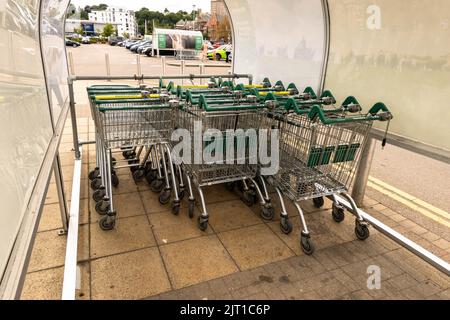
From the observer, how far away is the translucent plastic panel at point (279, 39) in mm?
3631

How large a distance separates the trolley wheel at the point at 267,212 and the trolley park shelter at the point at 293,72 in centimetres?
104

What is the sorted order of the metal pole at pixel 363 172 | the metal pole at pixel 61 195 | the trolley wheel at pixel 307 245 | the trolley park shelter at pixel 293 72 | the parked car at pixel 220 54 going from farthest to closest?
the parked car at pixel 220 54 → the metal pole at pixel 363 172 → the trolley wheel at pixel 307 245 → the metal pole at pixel 61 195 → the trolley park shelter at pixel 293 72

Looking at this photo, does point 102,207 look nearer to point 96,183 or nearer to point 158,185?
point 96,183

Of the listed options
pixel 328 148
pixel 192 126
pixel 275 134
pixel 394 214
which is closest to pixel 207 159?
pixel 192 126

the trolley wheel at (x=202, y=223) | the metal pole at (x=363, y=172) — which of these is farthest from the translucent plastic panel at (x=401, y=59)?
the trolley wheel at (x=202, y=223)

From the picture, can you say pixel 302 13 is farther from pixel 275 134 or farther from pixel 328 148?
pixel 328 148

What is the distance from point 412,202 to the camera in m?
3.82

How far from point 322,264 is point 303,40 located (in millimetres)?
2654

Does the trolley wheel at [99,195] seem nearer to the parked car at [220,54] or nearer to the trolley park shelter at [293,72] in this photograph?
the trolley park shelter at [293,72]

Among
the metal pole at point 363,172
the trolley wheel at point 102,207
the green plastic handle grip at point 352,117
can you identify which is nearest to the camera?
the green plastic handle grip at point 352,117

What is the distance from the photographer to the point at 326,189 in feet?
9.46

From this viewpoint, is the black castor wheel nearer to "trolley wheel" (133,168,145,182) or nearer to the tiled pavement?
the tiled pavement

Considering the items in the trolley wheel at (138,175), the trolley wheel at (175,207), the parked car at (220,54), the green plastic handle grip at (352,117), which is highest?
the parked car at (220,54)
